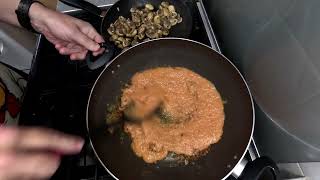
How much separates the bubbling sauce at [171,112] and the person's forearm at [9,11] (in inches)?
16.1

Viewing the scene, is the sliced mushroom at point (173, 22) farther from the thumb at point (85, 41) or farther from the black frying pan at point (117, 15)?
the thumb at point (85, 41)

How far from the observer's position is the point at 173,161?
0.77m

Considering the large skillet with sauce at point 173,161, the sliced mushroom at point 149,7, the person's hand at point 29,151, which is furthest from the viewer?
the sliced mushroom at point 149,7

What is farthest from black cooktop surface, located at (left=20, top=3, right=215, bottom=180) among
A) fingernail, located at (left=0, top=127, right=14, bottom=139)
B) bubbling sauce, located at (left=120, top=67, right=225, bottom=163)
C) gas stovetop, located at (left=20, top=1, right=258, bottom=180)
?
fingernail, located at (left=0, top=127, right=14, bottom=139)

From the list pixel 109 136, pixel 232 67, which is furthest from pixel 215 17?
pixel 109 136

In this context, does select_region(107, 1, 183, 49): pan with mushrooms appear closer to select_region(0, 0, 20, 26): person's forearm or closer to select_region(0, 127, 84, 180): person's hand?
select_region(0, 0, 20, 26): person's forearm

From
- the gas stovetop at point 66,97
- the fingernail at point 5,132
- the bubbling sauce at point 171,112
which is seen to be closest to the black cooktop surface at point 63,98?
the gas stovetop at point 66,97

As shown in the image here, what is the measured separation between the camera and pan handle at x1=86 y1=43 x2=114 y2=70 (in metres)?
0.91

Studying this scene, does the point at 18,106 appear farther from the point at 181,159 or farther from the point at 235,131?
the point at 235,131

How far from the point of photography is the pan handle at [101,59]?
2.98 ft

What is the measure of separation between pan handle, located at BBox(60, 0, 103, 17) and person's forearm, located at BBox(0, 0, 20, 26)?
15cm

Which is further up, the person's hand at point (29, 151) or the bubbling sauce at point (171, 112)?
the person's hand at point (29, 151)

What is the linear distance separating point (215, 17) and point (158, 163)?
1.69ft

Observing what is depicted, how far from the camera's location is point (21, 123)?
0.87 meters
